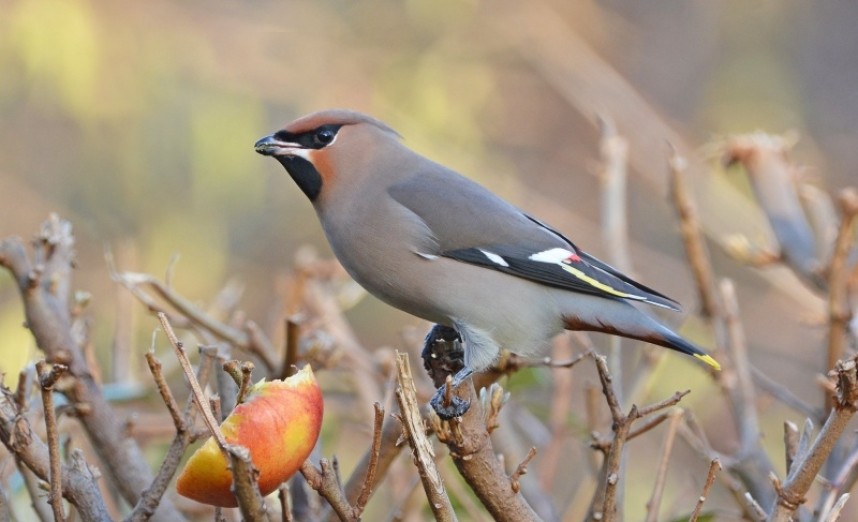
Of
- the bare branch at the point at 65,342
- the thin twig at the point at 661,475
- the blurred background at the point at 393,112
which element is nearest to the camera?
the thin twig at the point at 661,475

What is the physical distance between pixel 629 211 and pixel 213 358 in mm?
6029

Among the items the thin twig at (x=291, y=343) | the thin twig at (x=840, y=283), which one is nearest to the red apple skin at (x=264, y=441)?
the thin twig at (x=291, y=343)

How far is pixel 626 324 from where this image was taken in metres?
2.51

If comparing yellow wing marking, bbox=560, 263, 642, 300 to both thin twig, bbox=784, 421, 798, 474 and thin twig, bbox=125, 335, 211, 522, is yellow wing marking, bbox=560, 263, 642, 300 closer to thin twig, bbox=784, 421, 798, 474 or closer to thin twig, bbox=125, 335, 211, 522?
thin twig, bbox=784, 421, 798, 474

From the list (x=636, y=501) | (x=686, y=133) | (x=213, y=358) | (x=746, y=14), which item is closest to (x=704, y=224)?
(x=636, y=501)

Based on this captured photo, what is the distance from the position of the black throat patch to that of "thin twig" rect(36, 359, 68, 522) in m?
1.22

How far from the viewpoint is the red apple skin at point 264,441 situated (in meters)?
1.57

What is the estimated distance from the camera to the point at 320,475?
165 centimetres

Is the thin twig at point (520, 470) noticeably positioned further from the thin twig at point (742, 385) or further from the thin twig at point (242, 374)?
the thin twig at point (742, 385)

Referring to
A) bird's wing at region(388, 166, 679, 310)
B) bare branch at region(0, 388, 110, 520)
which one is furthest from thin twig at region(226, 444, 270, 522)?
bird's wing at region(388, 166, 679, 310)

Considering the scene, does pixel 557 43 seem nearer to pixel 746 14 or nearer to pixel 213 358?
pixel 746 14

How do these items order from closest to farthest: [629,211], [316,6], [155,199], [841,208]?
[841,208], [155,199], [316,6], [629,211]

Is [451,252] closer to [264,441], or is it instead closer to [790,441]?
[790,441]

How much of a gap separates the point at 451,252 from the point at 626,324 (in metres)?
0.42
